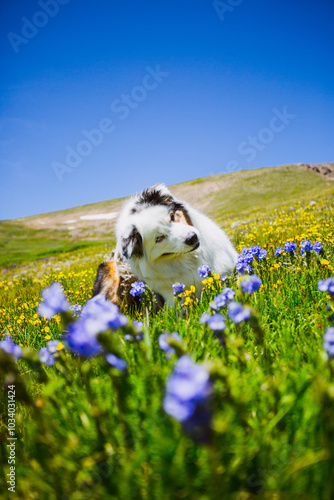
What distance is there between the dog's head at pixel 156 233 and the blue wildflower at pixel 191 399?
3007mm

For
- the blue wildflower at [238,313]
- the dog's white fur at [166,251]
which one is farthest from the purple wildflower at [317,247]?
the blue wildflower at [238,313]

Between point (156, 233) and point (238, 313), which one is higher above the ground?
point (156, 233)

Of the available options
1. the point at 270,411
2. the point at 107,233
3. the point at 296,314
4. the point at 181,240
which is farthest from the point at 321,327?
the point at 107,233

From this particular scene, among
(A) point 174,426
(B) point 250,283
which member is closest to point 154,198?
(B) point 250,283

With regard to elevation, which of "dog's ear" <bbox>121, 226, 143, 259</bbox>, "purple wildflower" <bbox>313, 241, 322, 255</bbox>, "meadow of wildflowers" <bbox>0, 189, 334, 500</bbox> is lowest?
"meadow of wildflowers" <bbox>0, 189, 334, 500</bbox>

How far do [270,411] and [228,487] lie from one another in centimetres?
41

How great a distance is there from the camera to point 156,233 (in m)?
3.81

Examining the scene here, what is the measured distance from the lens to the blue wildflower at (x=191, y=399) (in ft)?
2.24

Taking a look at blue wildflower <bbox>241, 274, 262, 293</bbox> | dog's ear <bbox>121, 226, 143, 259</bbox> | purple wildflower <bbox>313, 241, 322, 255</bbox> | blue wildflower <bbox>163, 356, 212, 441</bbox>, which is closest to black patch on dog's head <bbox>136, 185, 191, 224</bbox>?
dog's ear <bbox>121, 226, 143, 259</bbox>

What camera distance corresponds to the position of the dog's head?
3.77 meters

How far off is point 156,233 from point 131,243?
337mm

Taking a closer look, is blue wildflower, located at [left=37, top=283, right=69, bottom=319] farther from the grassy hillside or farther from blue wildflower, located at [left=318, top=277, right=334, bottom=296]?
the grassy hillside

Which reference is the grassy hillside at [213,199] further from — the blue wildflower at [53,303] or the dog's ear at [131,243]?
the blue wildflower at [53,303]

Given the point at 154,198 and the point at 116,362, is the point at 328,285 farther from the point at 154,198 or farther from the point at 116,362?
the point at 154,198
